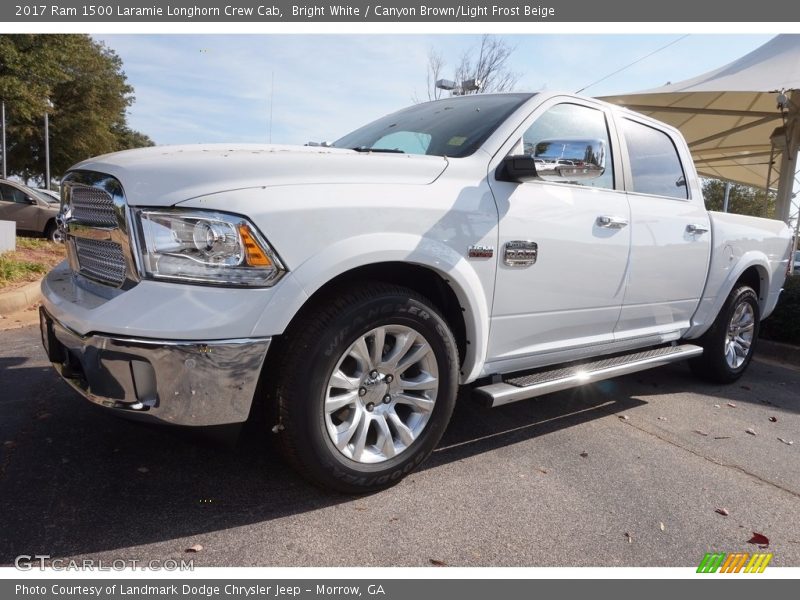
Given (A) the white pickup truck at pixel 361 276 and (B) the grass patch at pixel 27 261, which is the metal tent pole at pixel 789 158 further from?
(B) the grass patch at pixel 27 261

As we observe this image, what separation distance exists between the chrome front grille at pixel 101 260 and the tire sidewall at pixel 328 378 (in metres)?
0.84

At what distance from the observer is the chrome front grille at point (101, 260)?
227 cm

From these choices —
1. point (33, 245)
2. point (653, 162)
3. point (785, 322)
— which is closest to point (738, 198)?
point (785, 322)

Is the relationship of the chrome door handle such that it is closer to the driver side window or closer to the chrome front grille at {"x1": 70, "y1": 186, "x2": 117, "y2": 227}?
the driver side window

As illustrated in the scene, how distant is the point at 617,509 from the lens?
2.57 m

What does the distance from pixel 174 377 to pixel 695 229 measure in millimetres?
3597

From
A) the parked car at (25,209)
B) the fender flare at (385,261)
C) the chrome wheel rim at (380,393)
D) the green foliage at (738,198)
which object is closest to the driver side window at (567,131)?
the fender flare at (385,261)

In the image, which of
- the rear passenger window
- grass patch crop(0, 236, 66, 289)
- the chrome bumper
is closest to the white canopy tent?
the rear passenger window

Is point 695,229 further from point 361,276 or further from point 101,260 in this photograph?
point 101,260

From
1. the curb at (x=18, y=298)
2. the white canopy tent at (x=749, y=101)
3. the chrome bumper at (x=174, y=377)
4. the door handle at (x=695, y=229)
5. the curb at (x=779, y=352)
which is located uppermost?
the white canopy tent at (x=749, y=101)

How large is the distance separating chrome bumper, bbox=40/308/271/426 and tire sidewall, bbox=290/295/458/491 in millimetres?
219

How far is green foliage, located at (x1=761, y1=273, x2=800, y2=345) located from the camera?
248 inches

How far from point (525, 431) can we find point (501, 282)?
3.67ft
